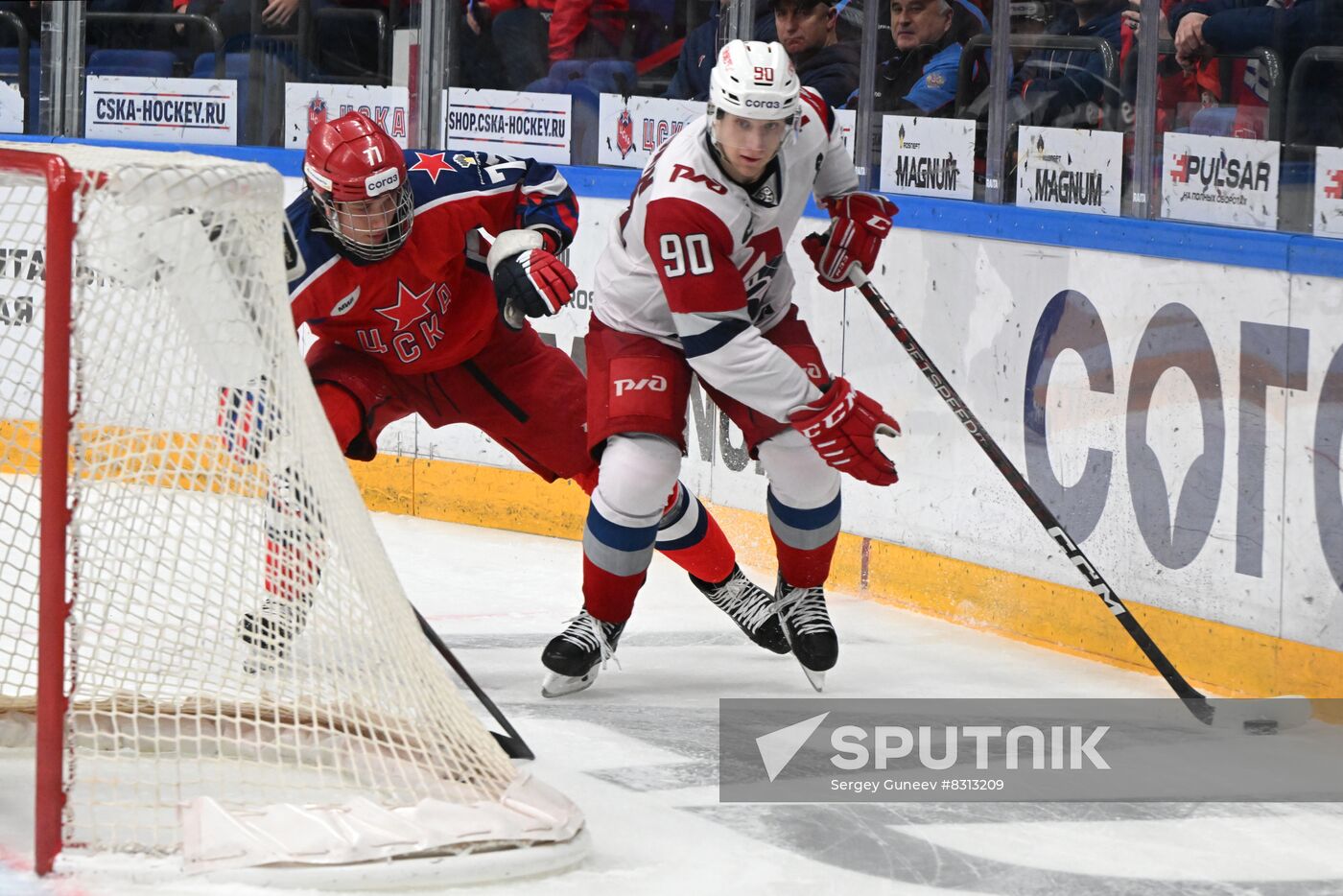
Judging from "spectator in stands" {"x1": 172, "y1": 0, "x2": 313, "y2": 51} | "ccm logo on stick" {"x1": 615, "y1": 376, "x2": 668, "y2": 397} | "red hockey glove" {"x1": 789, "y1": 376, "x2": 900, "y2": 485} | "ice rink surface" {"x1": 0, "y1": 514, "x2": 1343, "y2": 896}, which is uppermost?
"spectator in stands" {"x1": 172, "y1": 0, "x2": 313, "y2": 51}

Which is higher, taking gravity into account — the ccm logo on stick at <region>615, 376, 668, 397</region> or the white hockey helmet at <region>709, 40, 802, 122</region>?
the white hockey helmet at <region>709, 40, 802, 122</region>

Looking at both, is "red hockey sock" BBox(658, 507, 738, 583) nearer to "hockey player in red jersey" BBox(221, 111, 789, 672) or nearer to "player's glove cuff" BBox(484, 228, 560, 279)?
"hockey player in red jersey" BBox(221, 111, 789, 672)

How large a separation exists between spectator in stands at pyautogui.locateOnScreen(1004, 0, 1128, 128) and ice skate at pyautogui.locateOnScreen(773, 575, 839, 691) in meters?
1.30

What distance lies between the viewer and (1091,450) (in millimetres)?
4020

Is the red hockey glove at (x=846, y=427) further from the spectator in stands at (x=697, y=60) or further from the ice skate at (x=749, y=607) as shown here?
the spectator in stands at (x=697, y=60)

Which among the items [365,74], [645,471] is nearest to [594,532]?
[645,471]

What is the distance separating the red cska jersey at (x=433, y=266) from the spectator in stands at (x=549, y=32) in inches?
62.2

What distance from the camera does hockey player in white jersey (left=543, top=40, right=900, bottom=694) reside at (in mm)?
3344

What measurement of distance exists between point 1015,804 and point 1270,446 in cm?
104

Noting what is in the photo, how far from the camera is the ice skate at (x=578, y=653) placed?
3.57 metres

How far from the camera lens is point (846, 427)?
11.0 ft

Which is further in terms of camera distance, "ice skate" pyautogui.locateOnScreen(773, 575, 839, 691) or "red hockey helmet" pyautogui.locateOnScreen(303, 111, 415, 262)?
"ice skate" pyautogui.locateOnScreen(773, 575, 839, 691)

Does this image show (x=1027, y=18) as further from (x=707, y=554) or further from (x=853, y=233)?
(x=707, y=554)

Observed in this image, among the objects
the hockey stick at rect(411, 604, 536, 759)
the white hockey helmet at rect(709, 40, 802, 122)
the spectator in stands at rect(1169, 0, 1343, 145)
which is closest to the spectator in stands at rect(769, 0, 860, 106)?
the spectator in stands at rect(1169, 0, 1343, 145)
